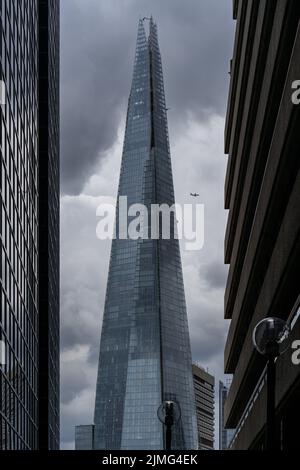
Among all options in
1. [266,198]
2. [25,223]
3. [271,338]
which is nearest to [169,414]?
[271,338]

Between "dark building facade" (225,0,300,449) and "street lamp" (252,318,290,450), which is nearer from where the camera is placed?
"street lamp" (252,318,290,450)

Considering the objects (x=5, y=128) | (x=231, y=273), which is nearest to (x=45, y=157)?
(x=231, y=273)

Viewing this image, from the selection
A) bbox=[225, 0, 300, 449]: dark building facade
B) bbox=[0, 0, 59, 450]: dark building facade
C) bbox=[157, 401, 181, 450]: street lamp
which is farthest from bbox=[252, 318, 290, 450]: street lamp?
bbox=[0, 0, 59, 450]: dark building facade

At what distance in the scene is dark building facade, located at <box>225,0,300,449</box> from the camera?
32594 millimetres

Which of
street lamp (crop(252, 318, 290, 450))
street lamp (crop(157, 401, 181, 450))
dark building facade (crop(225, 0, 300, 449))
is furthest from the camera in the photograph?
Answer: dark building facade (crop(225, 0, 300, 449))

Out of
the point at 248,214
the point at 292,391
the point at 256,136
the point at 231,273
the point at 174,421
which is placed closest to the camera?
the point at 174,421

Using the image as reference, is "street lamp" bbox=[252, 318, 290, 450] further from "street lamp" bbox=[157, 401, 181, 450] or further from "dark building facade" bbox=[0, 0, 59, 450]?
"dark building facade" bbox=[0, 0, 59, 450]

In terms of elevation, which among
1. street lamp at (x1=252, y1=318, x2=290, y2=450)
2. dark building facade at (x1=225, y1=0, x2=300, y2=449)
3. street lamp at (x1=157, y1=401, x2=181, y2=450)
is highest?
dark building facade at (x1=225, y1=0, x2=300, y2=449)

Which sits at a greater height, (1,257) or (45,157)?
(45,157)

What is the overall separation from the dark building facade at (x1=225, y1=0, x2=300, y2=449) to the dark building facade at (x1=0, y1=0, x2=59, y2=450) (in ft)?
44.3

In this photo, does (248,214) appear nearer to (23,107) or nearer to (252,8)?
(252,8)

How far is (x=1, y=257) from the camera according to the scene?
53.4 metres

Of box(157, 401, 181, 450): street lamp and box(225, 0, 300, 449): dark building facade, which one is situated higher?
box(225, 0, 300, 449): dark building facade

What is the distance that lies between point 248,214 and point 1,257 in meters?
13.8
